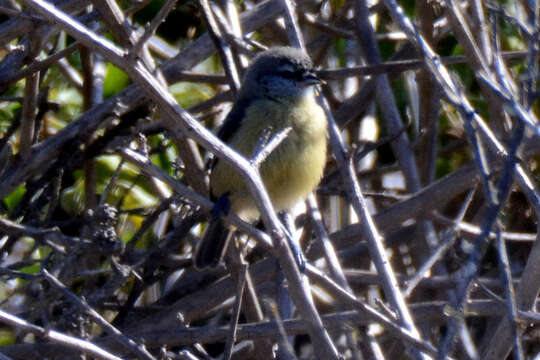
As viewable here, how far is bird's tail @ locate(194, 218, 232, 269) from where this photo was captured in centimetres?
432

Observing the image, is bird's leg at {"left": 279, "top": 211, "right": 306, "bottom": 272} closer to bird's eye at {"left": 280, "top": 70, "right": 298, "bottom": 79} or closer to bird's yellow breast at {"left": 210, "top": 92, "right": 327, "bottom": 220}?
bird's yellow breast at {"left": 210, "top": 92, "right": 327, "bottom": 220}

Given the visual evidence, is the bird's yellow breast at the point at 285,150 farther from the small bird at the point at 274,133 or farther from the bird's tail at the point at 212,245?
the bird's tail at the point at 212,245

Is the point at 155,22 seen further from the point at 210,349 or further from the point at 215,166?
the point at 210,349

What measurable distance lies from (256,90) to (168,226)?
4.81 ft

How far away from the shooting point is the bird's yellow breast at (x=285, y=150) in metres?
4.27

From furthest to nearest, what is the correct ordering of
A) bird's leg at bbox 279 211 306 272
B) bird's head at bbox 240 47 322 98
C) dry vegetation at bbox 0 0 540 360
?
bird's head at bbox 240 47 322 98
bird's leg at bbox 279 211 306 272
dry vegetation at bbox 0 0 540 360

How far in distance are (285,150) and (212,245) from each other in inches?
24.1

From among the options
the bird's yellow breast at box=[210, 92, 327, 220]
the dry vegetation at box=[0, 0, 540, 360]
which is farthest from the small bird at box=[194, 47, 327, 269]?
the dry vegetation at box=[0, 0, 540, 360]

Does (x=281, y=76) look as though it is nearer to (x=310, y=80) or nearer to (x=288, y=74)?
(x=288, y=74)

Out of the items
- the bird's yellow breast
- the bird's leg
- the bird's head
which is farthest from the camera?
the bird's head

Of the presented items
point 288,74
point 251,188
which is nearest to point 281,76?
point 288,74

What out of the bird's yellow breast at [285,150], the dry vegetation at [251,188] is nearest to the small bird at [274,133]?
the bird's yellow breast at [285,150]

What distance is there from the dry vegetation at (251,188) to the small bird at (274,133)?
0.12 meters

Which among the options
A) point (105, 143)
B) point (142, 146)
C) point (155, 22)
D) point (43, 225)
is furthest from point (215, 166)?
point (155, 22)
